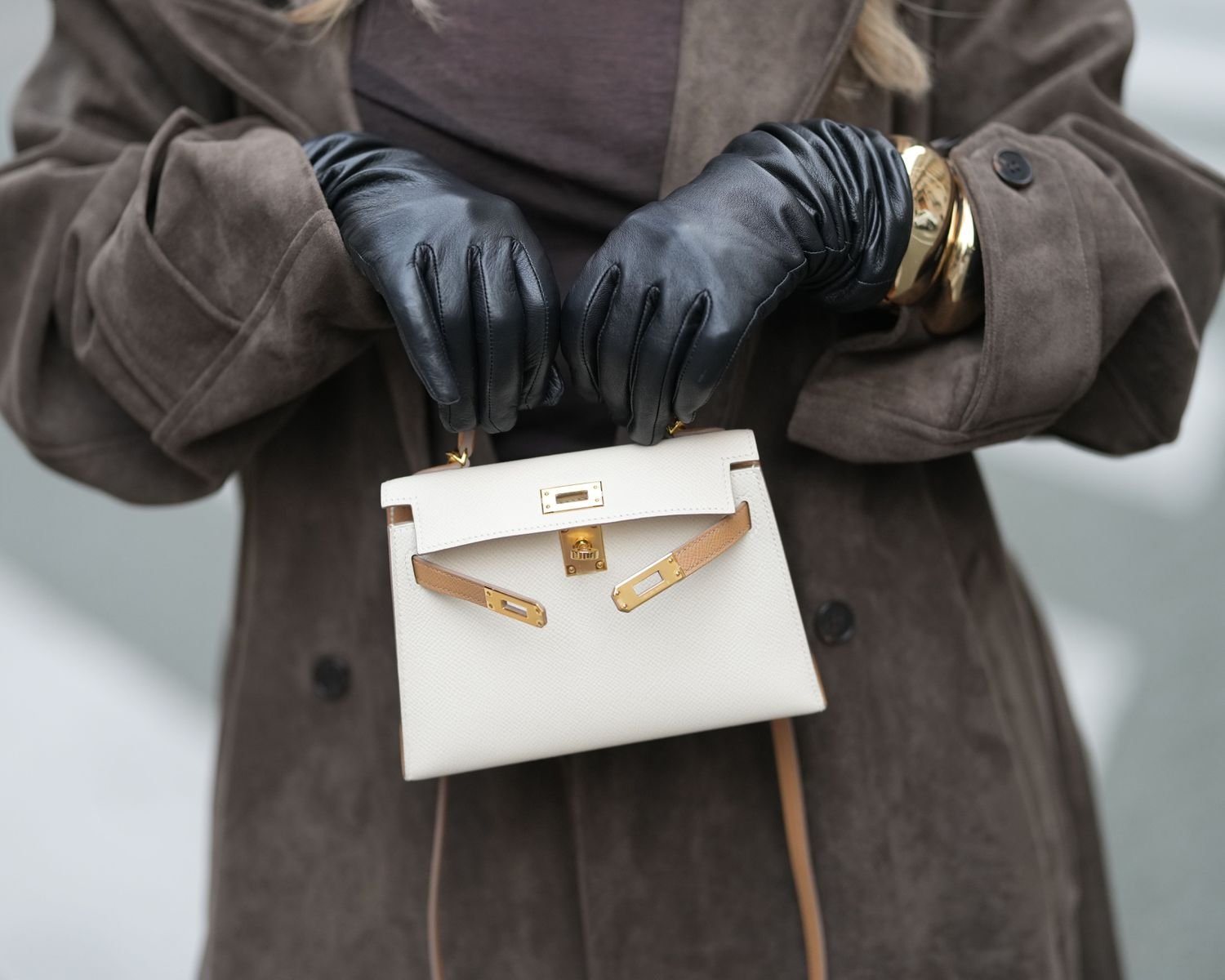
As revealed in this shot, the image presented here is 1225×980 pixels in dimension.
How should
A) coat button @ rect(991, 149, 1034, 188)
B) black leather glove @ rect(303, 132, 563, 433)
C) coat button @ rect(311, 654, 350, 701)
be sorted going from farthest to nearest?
coat button @ rect(311, 654, 350, 701) < coat button @ rect(991, 149, 1034, 188) < black leather glove @ rect(303, 132, 563, 433)

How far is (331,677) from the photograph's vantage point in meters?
0.91

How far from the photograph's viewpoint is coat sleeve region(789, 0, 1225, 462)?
0.76 m

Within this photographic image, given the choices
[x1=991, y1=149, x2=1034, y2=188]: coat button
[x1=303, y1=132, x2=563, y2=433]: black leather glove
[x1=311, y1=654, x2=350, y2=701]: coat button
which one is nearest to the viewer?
[x1=303, y1=132, x2=563, y2=433]: black leather glove

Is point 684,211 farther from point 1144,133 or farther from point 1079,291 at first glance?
point 1144,133

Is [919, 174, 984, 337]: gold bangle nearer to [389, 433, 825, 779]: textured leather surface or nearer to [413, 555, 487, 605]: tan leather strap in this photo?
[389, 433, 825, 779]: textured leather surface

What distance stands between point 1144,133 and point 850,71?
233 millimetres

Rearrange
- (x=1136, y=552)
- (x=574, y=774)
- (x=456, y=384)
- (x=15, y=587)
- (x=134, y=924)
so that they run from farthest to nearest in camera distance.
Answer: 1. (x=15, y=587)
2. (x=1136, y=552)
3. (x=134, y=924)
4. (x=574, y=774)
5. (x=456, y=384)

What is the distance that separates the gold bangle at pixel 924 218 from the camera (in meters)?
0.76

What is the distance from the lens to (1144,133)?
34.4 inches

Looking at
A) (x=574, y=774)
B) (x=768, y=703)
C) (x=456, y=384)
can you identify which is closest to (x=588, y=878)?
(x=574, y=774)

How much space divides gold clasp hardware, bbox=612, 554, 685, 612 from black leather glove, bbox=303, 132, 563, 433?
13 cm

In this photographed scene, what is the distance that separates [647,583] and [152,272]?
1.33 feet

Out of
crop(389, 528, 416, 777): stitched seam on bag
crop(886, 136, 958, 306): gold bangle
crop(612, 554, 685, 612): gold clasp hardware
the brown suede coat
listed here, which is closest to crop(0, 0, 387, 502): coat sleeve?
the brown suede coat

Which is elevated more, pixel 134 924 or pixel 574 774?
pixel 574 774
